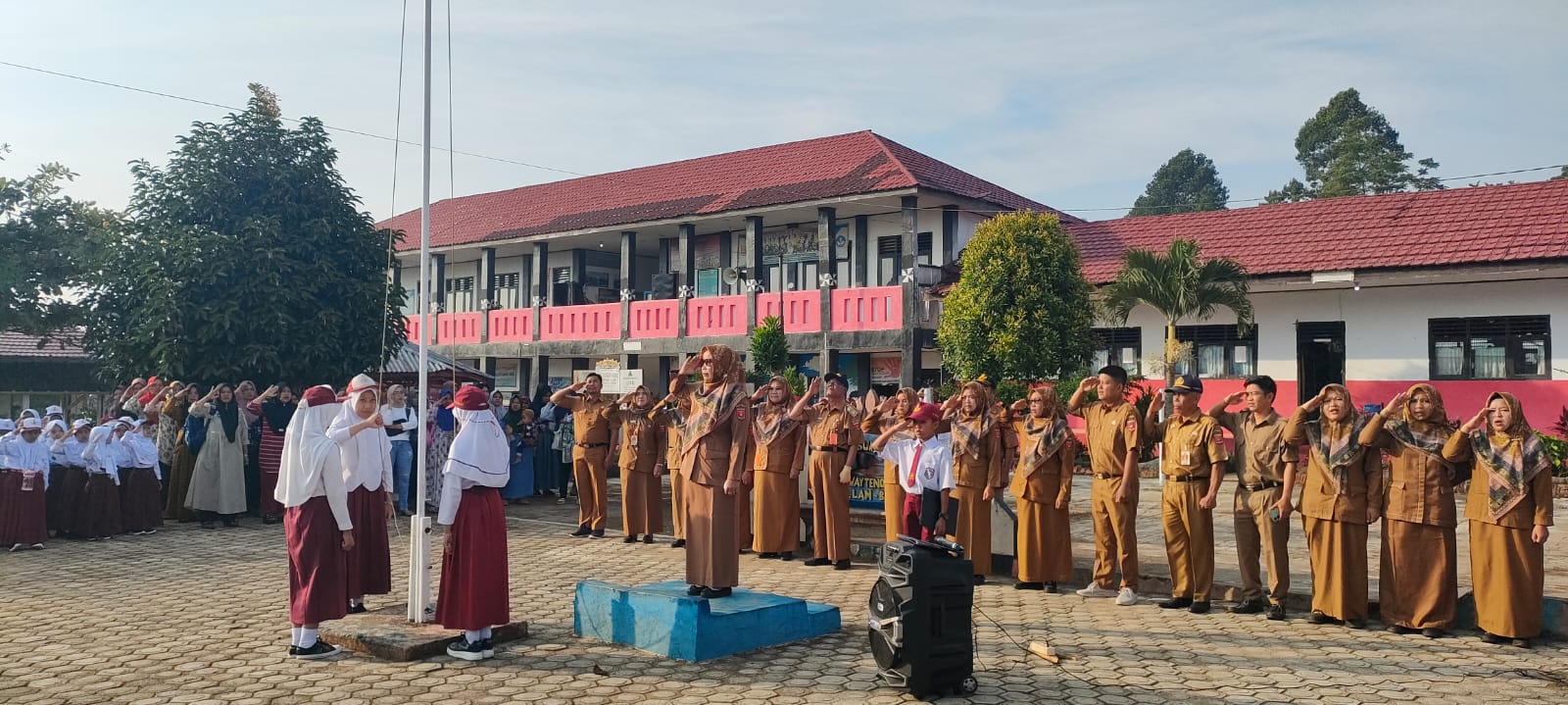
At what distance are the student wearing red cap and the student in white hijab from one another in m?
0.67

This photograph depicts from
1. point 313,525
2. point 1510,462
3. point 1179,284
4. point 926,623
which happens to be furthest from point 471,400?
point 1179,284

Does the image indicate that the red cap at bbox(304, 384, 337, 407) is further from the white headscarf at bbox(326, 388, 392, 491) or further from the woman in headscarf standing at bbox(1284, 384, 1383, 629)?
the woman in headscarf standing at bbox(1284, 384, 1383, 629)

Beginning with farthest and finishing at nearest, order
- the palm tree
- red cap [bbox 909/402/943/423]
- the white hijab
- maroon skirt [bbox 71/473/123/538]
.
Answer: the palm tree → maroon skirt [bbox 71/473/123/538] → red cap [bbox 909/402/943/423] → the white hijab

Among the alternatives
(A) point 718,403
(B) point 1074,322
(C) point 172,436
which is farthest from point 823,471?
(B) point 1074,322

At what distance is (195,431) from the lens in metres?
13.6

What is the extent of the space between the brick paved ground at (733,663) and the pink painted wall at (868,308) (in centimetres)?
1434

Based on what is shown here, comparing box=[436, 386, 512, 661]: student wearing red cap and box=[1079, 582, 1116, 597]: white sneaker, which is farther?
box=[1079, 582, 1116, 597]: white sneaker

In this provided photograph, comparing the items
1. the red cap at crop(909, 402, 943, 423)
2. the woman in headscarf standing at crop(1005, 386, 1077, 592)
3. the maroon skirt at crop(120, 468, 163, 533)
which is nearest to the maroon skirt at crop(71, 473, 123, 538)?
the maroon skirt at crop(120, 468, 163, 533)

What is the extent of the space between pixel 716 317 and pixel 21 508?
1605cm

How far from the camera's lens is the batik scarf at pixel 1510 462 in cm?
701

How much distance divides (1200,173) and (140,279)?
5823 centimetres

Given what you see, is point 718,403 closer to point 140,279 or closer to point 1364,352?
point 140,279

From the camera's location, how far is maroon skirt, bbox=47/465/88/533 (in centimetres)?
1252

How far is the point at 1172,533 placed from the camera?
8.26 meters
